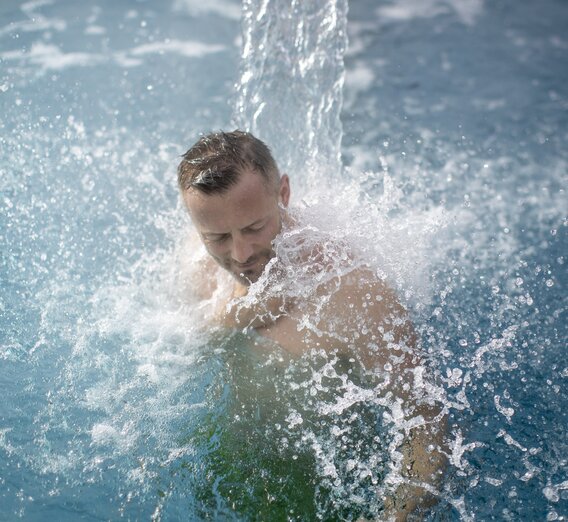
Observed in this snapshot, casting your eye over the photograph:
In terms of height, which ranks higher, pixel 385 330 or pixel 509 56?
pixel 385 330

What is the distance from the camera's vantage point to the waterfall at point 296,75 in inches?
156

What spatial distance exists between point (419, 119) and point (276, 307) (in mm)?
2370

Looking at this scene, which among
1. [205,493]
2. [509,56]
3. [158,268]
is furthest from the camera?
[509,56]

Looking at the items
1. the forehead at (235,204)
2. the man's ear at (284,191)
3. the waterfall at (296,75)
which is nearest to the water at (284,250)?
the waterfall at (296,75)

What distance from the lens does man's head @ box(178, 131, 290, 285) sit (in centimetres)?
252

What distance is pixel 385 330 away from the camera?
247 centimetres

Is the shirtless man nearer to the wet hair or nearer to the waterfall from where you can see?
the wet hair

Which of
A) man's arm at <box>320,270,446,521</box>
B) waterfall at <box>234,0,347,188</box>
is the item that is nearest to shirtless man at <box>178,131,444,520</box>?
man's arm at <box>320,270,446,521</box>

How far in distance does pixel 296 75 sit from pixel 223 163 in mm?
1633

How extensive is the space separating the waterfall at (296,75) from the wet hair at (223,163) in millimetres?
1232

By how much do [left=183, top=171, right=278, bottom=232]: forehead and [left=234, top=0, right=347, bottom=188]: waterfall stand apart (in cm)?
137

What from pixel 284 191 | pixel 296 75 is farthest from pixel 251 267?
pixel 296 75

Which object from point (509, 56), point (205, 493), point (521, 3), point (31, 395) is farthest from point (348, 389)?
point (521, 3)

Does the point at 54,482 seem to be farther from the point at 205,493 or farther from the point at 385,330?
the point at 385,330
